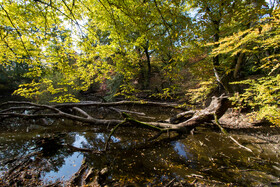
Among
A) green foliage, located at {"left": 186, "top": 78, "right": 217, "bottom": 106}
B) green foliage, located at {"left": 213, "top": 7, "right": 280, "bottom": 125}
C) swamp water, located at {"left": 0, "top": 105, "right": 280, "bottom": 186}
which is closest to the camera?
swamp water, located at {"left": 0, "top": 105, "right": 280, "bottom": 186}

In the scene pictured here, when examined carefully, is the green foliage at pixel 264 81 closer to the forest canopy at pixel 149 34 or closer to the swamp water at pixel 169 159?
the forest canopy at pixel 149 34

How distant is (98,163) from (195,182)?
2.33 m

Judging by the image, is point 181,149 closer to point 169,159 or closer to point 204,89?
point 169,159

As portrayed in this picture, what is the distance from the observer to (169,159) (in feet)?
10.7

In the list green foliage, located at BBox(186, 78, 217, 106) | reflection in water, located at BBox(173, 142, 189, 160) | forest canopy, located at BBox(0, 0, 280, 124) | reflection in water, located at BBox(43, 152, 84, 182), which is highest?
forest canopy, located at BBox(0, 0, 280, 124)

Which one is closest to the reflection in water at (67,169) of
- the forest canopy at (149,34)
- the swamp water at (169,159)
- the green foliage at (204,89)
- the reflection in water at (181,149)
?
the swamp water at (169,159)

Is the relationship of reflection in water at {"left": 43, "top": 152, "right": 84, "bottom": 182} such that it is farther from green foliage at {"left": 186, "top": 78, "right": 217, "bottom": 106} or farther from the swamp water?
green foliage at {"left": 186, "top": 78, "right": 217, "bottom": 106}

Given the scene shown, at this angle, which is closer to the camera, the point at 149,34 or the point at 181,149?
the point at 149,34

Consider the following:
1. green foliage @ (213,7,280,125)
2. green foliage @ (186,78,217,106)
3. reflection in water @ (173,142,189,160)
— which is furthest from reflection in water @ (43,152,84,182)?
green foliage @ (186,78,217,106)

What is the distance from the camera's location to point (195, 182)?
2338mm

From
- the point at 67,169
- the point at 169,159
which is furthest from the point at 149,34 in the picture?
the point at 67,169

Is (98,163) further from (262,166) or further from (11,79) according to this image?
(11,79)

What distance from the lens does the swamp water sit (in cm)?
248

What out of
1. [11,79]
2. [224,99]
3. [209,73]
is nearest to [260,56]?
[209,73]
